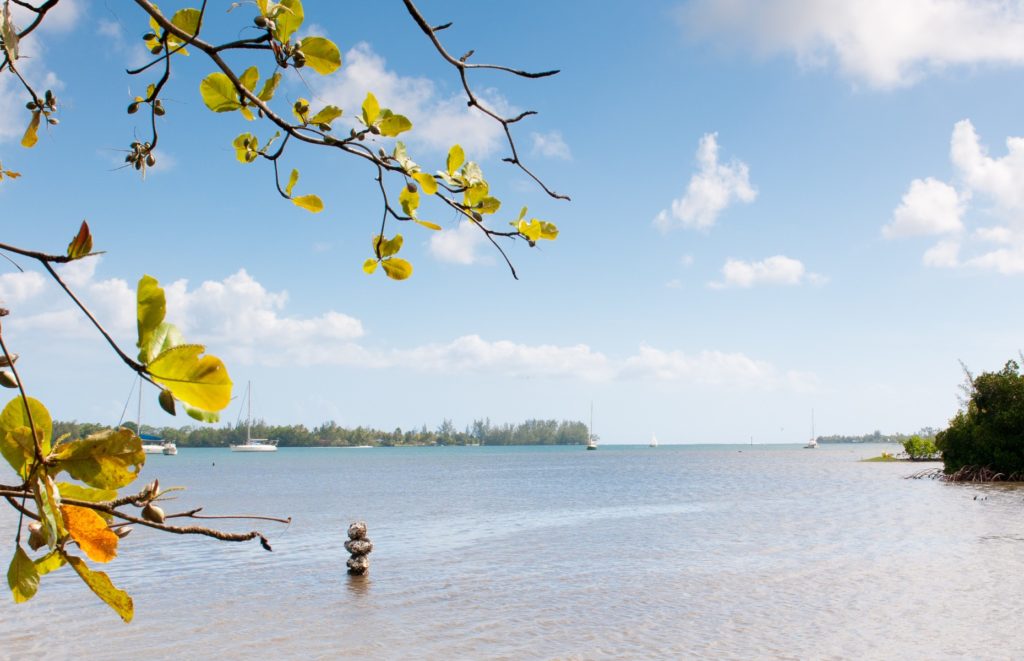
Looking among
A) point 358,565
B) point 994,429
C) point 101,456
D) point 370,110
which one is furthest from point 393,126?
point 994,429

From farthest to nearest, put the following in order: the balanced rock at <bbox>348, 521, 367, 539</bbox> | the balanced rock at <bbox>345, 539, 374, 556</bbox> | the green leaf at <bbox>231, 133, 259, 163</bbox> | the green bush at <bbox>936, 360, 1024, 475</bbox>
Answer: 1. the green bush at <bbox>936, 360, 1024, 475</bbox>
2. the balanced rock at <bbox>348, 521, 367, 539</bbox>
3. the balanced rock at <bbox>345, 539, 374, 556</bbox>
4. the green leaf at <bbox>231, 133, 259, 163</bbox>

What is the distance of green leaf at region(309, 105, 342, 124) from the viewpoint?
130 cm

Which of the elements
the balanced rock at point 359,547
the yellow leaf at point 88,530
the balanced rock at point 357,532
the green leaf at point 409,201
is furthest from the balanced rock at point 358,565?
the yellow leaf at point 88,530

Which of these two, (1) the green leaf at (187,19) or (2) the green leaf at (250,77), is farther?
(2) the green leaf at (250,77)

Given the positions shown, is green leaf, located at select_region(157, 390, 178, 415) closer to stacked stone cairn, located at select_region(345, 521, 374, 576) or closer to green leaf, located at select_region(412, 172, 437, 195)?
green leaf, located at select_region(412, 172, 437, 195)

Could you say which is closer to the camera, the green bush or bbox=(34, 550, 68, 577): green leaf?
bbox=(34, 550, 68, 577): green leaf

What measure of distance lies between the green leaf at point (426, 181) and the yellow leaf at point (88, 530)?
754mm

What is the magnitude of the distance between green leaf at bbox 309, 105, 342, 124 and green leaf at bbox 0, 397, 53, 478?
695 mm

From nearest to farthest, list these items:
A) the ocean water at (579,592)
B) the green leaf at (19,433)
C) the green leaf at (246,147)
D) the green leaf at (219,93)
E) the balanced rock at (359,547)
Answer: the green leaf at (19,433)
the green leaf at (219,93)
the green leaf at (246,147)
the ocean water at (579,592)
the balanced rock at (359,547)

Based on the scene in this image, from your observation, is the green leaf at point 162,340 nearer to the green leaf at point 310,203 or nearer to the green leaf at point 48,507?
the green leaf at point 48,507

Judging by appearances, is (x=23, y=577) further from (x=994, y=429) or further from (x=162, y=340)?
(x=994, y=429)

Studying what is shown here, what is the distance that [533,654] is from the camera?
10961 millimetres

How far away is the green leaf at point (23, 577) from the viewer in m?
0.84

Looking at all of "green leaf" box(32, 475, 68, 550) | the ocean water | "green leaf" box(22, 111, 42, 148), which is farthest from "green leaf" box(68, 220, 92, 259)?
the ocean water
